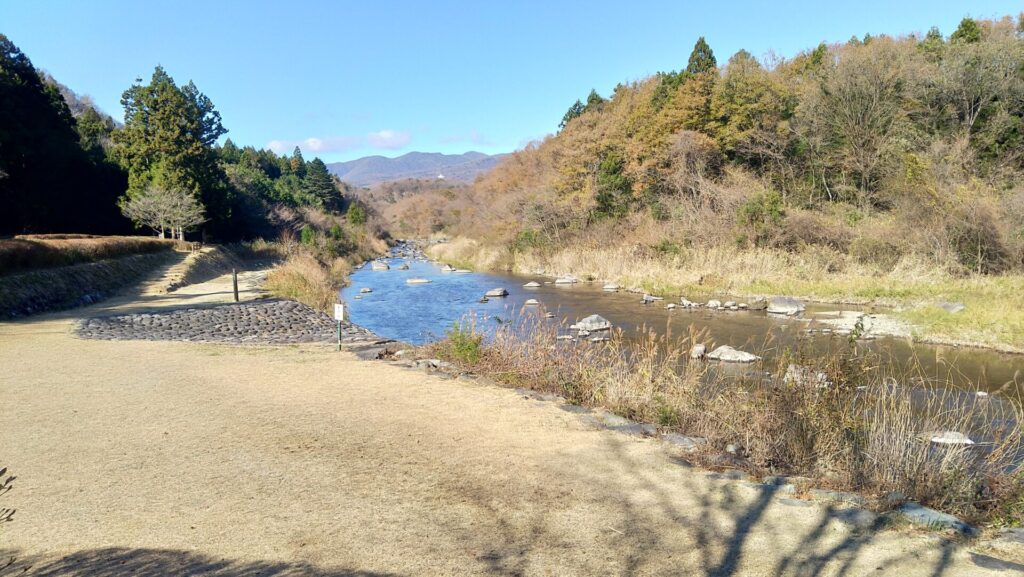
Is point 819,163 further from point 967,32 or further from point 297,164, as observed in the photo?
point 297,164

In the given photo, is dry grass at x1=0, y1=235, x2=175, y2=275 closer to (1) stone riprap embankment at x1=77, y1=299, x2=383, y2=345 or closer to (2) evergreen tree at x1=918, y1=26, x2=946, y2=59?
(1) stone riprap embankment at x1=77, y1=299, x2=383, y2=345

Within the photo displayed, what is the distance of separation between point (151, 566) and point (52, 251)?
18.1m

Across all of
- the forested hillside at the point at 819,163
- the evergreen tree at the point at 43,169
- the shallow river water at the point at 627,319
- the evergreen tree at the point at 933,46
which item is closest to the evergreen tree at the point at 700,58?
the forested hillside at the point at 819,163

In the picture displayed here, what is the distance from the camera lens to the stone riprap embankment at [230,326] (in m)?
12.2

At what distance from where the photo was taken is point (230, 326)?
13586mm

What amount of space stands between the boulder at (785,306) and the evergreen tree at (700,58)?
20426 mm

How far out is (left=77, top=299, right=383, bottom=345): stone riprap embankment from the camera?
12188 millimetres

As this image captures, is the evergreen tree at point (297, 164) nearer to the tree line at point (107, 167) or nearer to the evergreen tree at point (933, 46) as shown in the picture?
the tree line at point (107, 167)

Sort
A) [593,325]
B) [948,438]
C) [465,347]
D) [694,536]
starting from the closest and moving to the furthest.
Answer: [694,536], [948,438], [465,347], [593,325]

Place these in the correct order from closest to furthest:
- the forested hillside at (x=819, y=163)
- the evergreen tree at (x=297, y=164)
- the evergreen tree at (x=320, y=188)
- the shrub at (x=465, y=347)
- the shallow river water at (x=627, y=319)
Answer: the shrub at (x=465, y=347) < the shallow river water at (x=627, y=319) < the forested hillside at (x=819, y=163) < the evergreen tree at (x=320, y=188) < the evergreen tree at (x=297, y=164)

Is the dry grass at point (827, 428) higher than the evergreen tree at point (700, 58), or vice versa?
the evergreen tree at point (700, 58)

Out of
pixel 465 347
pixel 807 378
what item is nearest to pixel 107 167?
pixel 465 347

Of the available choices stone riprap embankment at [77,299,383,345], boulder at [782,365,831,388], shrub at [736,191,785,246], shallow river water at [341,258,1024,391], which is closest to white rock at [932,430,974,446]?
shallow river water at [341,258,1024,391]

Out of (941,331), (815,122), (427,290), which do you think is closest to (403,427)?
(941,331)
